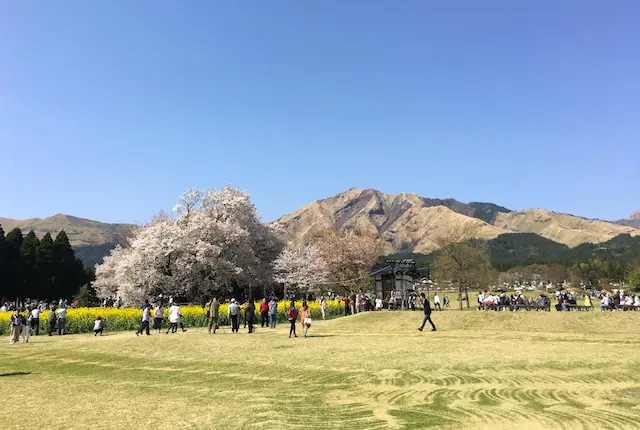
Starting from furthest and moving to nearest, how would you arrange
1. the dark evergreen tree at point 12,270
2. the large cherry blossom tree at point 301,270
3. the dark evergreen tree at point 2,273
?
1. the dark evergreen tree at point 12,270
2. the dark evergreen tree at point 2,273
3. the large cherry blossom tree at point 301,270

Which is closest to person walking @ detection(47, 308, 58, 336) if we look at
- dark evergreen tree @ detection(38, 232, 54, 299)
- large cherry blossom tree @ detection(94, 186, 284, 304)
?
large cherry blossom tree @ detection(94, 186, 284, 304)

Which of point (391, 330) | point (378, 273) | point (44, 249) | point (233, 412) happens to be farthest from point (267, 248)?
point (233, 412)

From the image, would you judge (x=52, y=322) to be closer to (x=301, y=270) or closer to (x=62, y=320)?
(x=62, y=320)

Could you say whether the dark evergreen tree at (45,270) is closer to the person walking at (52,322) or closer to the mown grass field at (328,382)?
the person walking at (52,322)

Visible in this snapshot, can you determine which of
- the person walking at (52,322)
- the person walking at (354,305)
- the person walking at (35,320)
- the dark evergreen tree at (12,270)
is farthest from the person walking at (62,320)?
the dark evergreen tree at (12,270)

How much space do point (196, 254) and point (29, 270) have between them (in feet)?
118

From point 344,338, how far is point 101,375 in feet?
34.4

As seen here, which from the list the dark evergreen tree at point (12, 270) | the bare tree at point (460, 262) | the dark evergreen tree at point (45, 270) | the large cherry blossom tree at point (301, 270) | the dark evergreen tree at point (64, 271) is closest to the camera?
the bare tree at point (460, 262)

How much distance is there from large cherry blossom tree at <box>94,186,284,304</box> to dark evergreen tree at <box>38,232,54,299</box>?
1045 inches

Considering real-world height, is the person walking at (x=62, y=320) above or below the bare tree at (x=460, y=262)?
below

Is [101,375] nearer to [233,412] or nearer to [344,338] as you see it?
[233,412]

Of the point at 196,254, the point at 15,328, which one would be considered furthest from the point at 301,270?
the point at 15,328

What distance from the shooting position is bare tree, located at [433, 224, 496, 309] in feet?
165

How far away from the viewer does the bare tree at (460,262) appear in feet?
165
